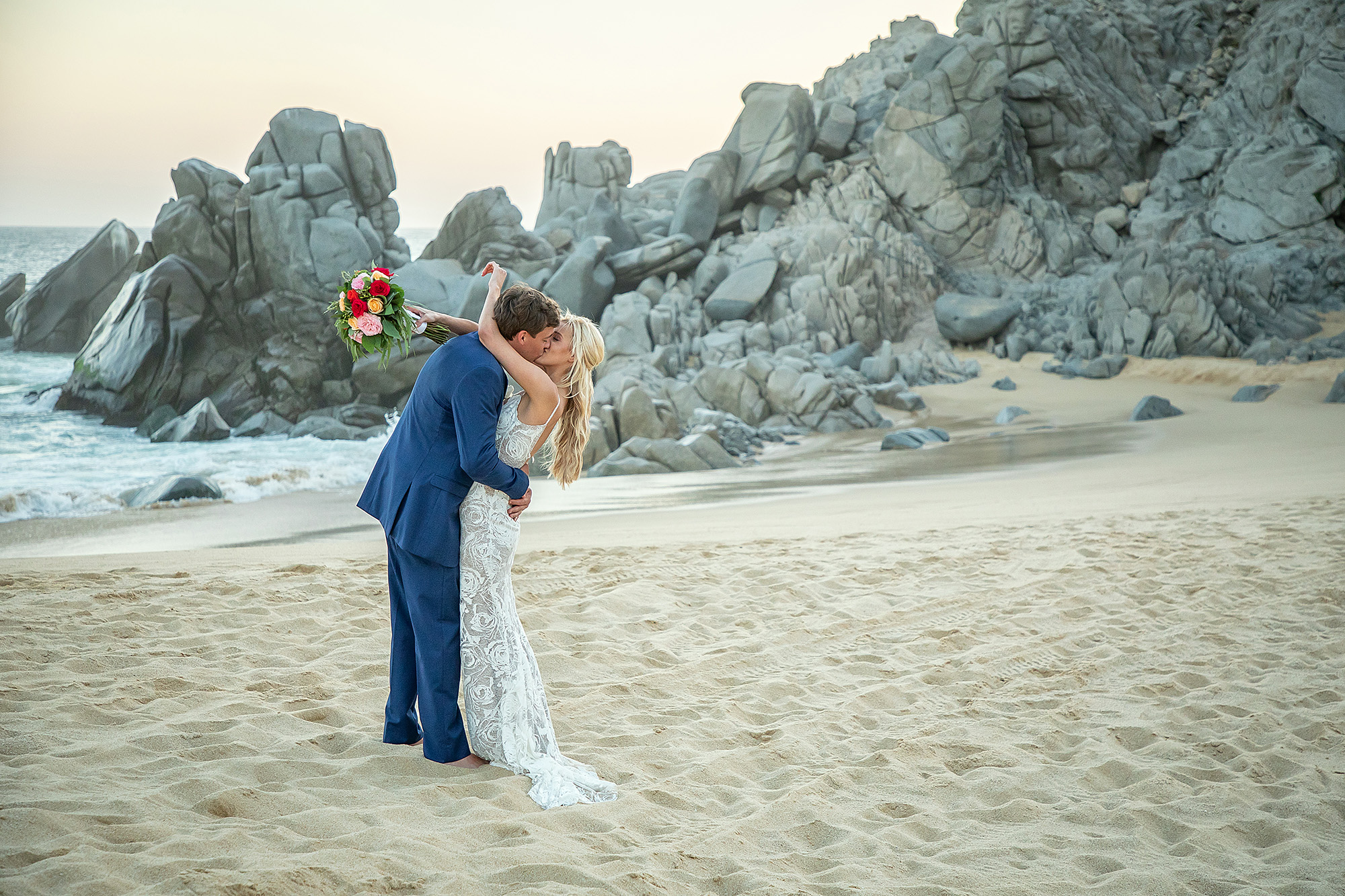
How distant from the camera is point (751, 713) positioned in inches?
161

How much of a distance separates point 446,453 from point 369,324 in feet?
2.29

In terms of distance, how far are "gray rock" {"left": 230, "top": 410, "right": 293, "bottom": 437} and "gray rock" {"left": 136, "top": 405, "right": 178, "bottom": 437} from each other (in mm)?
1807

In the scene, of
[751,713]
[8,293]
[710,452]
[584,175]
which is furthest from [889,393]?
[8,293]

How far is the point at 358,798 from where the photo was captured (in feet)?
9.83

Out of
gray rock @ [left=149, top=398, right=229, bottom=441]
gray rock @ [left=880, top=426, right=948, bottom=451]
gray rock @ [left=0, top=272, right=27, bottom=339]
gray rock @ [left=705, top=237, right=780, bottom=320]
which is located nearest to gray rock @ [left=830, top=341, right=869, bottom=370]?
gray rock @ [left=705, top=237, right=780, bottom=320]

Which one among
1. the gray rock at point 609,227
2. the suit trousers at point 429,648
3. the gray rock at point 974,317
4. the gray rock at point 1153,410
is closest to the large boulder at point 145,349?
the gray rock at point 609,227

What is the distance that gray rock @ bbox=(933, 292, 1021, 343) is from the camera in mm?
24531

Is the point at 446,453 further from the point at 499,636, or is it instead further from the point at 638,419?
the point at 638,419

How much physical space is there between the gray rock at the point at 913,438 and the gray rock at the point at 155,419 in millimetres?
20091

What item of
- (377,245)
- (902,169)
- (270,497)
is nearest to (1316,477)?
(270,497)

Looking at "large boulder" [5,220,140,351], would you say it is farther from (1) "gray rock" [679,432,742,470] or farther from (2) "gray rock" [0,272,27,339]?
(1) "gray rock" [679,432,742,470]

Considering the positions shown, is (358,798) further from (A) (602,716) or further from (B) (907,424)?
(B) (907,424)

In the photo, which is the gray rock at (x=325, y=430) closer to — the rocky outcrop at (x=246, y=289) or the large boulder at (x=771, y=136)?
the rocky outcrop at (x=246, y=289)

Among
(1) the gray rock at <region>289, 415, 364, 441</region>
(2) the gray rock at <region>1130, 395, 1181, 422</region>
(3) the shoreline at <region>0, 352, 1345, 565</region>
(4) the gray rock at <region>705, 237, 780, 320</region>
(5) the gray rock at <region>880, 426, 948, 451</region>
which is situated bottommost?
(3) the shoreline at <region>0, 352, 1345, 565</region>
